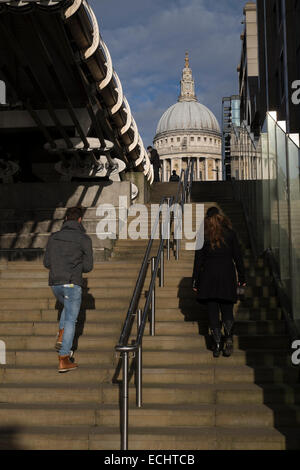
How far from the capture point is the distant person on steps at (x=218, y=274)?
6.56 m

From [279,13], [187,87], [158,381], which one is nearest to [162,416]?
[158,381]

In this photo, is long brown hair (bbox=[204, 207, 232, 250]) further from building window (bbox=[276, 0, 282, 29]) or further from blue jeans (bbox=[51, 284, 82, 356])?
building window (bbox=[276, 0, 282, 29])

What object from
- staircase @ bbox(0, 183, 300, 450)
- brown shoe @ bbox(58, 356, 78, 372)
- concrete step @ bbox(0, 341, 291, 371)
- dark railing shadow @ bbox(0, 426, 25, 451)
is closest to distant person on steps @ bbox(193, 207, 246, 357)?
concrete step @ bbox(0, 341, 291, 371)

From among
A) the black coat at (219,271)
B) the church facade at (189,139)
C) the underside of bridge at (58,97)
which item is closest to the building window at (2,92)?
the underside of bridge at (58,97)

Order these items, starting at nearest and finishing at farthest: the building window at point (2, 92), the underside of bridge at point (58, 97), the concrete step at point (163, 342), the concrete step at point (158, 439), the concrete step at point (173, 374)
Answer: the concrete step at point (158, 439)
the concrete step at point (173, 374)
the concrete step at point (163, 342)
the underside of bridge at point (58, 97)
the building window at point (2, 92)

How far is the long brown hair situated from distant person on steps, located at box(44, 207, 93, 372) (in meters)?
1.29

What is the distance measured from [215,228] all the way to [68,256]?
1.59 metres

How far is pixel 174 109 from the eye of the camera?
14662 cm

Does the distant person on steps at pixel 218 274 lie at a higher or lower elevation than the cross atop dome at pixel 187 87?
lower

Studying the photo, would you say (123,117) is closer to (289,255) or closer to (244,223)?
(244,223)

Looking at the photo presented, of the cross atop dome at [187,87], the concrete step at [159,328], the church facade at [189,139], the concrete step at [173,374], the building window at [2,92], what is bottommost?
the concrete step at [173,374]

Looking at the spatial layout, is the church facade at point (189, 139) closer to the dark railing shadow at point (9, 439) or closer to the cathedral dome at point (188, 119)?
the cathedral dome at point (188, 119)

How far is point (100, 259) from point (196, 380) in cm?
476

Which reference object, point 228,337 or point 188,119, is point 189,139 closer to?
point 188,119
